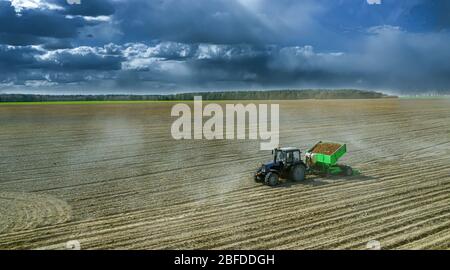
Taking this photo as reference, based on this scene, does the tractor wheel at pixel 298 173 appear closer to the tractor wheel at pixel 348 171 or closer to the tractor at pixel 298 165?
the tractor at pixel 298 165

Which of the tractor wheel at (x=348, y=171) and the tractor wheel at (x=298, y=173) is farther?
the tractor wheel at (x=348, y=171)

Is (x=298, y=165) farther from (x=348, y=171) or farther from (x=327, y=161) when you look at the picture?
(x=348, y=171)

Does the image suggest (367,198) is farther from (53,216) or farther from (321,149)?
(53,216)

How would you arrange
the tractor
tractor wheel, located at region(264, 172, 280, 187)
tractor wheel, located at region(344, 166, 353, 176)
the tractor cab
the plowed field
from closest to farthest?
the plowed field, tractor wheel, located at region(264, 172, 280, 187), the tractor, the tractor cab, tractor wheel, located at region(344, 166, 353, 176)

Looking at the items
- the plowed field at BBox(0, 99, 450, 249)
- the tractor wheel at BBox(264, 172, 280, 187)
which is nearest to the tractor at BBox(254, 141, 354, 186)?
the tractor wheel at BBox(264, 172, 280, 187)

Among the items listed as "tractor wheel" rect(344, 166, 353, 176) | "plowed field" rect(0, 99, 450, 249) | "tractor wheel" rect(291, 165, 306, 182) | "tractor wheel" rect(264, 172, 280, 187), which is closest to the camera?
"plowed field" rect(0, 99, 450, 249)

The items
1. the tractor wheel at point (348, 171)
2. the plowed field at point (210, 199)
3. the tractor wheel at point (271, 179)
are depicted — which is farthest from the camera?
the tractor wheel at point (348, 171)

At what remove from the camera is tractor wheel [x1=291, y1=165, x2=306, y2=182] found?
47.1 ft

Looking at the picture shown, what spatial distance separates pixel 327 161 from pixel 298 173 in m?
1.51

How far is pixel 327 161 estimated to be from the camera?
15.4 meters

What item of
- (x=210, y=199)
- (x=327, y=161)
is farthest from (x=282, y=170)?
(x=210, y=199)

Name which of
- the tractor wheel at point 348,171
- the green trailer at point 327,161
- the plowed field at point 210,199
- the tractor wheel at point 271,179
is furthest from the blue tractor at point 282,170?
the tractor wheel at point 348,171

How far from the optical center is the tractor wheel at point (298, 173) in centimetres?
1437

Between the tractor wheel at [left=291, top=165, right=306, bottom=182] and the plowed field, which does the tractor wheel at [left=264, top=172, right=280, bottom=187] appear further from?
the tractor wheel at [left=291, top=165, right=306, bottom=182]
